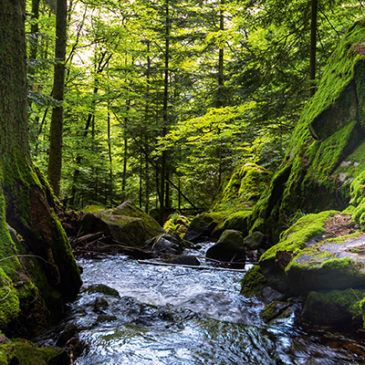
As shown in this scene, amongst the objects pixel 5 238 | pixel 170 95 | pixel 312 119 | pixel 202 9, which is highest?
pixel 202 9

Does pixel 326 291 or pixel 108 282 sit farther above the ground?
pixel 326 291

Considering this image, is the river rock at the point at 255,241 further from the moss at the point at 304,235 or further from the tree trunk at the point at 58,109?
the tree trunk at the point at 58,109

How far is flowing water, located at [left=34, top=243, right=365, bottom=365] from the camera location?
2.59 meters

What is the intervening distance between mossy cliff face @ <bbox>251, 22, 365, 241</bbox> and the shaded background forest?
5.76 ft

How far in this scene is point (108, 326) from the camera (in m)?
3.23

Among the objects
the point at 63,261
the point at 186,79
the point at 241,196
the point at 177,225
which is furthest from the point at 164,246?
the point at 186,79

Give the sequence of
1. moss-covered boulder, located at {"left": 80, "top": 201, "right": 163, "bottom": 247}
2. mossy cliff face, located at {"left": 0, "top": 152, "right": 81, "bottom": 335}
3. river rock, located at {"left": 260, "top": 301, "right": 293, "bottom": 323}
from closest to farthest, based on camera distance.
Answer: mossy cliff face, located at {"left": 0, "top": 152, "right": 81, "bottom": 335}
river rock, located at {"left": 260, "top": 301, "right": 293, "bottom": 323}
moss-covered boulder, located at {"left": 80, "top": 201, "right": 163, "bottom": 247}

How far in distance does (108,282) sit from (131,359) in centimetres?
302

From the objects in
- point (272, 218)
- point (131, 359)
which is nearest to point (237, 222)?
point (272, 218)

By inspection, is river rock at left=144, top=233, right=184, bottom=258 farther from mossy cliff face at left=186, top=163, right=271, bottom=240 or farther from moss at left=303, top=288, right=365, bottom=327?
moss at left=303, top=288, right=365, bottom=327

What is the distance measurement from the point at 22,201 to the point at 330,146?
5863mm

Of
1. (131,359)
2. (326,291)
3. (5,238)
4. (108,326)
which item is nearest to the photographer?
(131,359)

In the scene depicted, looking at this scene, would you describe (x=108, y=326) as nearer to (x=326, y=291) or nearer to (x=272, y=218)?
(x=326, y=291)

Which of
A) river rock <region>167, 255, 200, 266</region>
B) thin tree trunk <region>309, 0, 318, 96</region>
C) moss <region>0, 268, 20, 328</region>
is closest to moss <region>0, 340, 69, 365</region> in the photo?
moss <region>0, 268, 20, 328</region>
